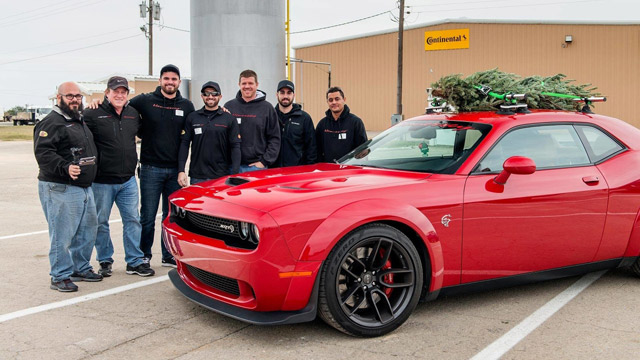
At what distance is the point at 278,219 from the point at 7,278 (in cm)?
314

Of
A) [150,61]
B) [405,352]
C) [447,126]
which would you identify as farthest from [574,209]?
[150,61]

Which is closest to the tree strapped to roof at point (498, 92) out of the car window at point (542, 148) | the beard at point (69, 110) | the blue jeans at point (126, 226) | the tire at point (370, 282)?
the car window at point (542, 148)

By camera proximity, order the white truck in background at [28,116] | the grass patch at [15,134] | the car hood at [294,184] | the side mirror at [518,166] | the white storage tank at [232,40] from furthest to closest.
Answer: the white truck in background at [28,116] < the grass patch at [15,134] < the white storage tank at [232,40] < the side mirror at [518,166] < the car hood at [294,184]

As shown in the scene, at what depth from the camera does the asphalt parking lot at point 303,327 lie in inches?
150

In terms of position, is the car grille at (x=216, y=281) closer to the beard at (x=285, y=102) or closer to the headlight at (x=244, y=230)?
the headlight at (x=244, y=230)

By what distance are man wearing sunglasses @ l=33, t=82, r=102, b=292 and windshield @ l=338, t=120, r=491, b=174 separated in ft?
7.02

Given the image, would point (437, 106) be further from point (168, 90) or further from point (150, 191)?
point (150, 191)

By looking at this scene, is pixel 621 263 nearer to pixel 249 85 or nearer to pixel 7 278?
pixel 249 85

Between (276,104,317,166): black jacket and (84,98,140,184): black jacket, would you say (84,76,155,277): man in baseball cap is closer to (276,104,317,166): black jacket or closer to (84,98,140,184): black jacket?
(84,98,140,184): black jacket

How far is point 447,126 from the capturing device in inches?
201

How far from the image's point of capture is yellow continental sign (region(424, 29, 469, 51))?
3547 cm

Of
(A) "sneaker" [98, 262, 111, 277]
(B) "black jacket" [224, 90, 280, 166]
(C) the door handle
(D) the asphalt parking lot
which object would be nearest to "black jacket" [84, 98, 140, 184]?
(A) "sneaker" [98, 262, 111, 277]

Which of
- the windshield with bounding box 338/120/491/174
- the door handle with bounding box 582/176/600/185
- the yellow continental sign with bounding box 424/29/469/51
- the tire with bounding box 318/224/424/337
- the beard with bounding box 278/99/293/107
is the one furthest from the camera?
the yellow continental sign with bounding box 424/29/469/51

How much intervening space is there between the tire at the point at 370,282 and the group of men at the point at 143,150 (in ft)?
7.78
